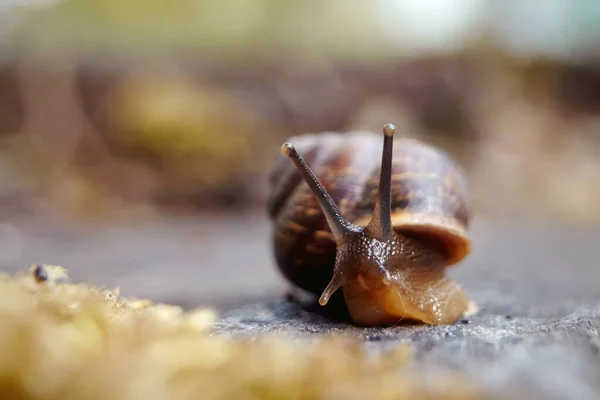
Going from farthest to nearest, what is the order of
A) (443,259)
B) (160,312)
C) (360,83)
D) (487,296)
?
(360,83) < (487,296) < (443,259) < (160,312)

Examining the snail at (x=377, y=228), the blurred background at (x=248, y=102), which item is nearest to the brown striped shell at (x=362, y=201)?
the snail at (x=377, y=228)

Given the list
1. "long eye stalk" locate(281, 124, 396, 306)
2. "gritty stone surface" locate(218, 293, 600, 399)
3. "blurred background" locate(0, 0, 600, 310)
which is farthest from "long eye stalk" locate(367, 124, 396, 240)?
"blurred background" locate(0, 0, 600, 310)

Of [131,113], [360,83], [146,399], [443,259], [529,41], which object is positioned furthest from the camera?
[529,41]

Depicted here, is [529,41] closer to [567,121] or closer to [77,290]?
[567,121]

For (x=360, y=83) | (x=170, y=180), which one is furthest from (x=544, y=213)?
(x=170, y=180)

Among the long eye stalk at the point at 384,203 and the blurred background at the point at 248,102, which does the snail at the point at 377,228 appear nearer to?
the long eye stalk at the point at 384,203

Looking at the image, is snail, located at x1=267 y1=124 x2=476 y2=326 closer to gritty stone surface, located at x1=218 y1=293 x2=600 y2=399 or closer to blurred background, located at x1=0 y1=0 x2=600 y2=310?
gritty stone surface, located at x1=218 y1=293 x2=600 y2=399

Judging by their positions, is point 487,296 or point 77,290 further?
point 487,296
